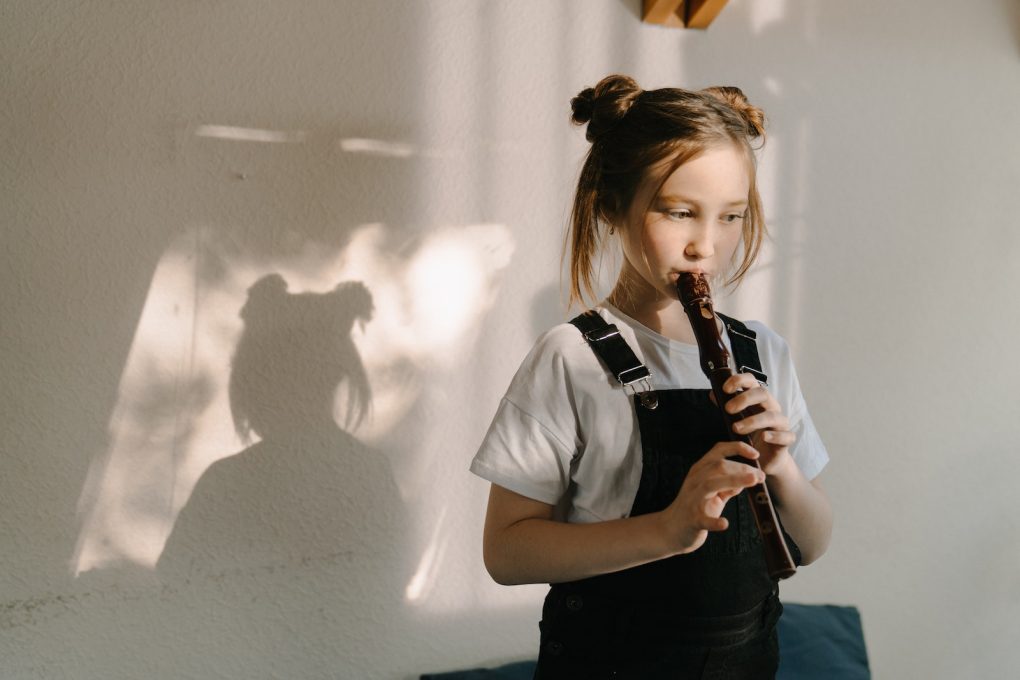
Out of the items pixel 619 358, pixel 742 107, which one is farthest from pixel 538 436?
pixel 742 107

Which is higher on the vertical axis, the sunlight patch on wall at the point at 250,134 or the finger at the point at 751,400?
the sunlight patch on wall at the point at 250,134

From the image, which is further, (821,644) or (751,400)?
(821,644)

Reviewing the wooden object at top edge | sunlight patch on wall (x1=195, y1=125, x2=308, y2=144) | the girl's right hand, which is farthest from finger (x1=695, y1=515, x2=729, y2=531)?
the wooden object at top edge

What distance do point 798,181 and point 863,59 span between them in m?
0.36

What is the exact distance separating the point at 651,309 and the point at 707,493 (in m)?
0.36

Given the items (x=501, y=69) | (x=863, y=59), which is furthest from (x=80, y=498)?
(x=863, y=59)

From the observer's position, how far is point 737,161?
106cm

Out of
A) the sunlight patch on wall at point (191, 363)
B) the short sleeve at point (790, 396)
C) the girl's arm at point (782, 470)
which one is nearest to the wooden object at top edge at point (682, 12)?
the sunlight patch on wall at point (191, 363)

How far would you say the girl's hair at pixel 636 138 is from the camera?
41.1 inches

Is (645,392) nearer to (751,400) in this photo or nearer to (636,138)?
(751,400)

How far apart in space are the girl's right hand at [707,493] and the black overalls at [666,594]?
0.14 meters

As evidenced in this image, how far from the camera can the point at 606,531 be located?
0.96m

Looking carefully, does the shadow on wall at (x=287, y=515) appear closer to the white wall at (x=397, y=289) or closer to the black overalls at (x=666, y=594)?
the white wall at (x=397, y=289)

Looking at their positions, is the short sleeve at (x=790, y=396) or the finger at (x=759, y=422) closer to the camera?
the finger at (x=759, y=422)
